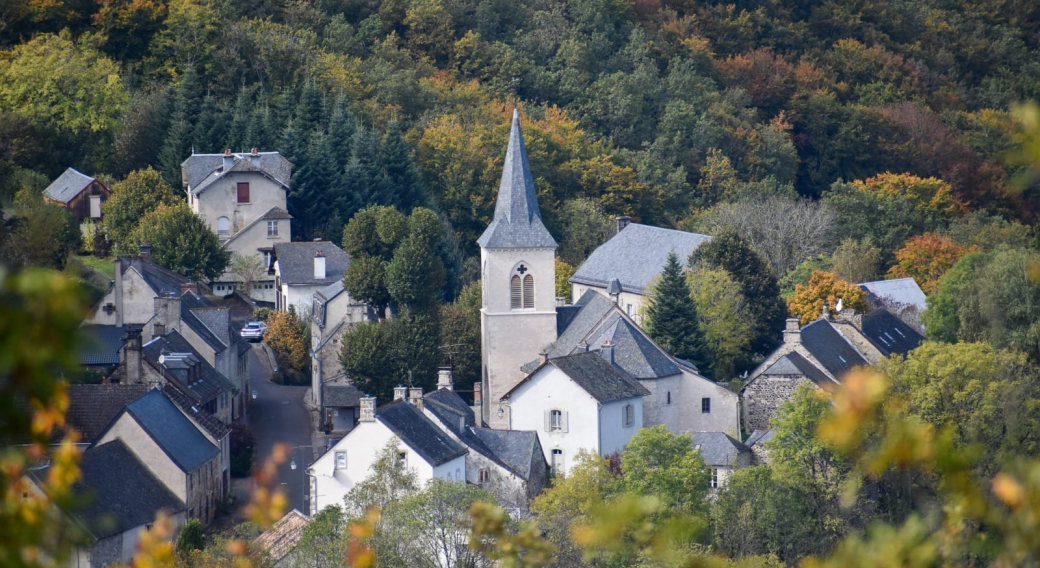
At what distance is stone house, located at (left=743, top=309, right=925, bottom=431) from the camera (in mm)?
52031

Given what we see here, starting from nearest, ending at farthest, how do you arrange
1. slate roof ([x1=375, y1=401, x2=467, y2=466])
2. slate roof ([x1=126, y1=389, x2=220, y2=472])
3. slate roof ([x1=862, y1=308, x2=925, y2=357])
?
slate roof ([x1=126, y1=389, x2=220, y2=472]), slate roof ([x1=375, y1=401, x2=467, y2=466]), slate roof ([x1=862, y1=308, x2=925, y2=357])

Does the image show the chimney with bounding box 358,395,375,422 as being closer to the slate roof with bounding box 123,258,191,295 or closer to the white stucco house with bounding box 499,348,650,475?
the white stucco house with bounding box 499,348,650,475

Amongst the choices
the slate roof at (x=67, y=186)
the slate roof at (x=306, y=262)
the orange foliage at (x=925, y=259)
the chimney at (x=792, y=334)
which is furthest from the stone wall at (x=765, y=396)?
the slate roof at (x=67, y=186)

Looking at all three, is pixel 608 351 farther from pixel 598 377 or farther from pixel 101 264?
pixel 101 264

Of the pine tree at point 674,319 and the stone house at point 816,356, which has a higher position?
the pine tree at point 674,319

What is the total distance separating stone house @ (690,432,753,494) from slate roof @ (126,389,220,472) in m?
14.3

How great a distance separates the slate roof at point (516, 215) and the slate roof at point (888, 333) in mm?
13520

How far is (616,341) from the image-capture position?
2064 inches

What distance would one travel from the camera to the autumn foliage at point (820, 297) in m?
65.6

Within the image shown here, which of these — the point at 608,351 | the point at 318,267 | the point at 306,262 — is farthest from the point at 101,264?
the point at 608,351

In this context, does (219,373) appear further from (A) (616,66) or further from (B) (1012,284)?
(A) (616,66)

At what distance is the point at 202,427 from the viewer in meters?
44.6

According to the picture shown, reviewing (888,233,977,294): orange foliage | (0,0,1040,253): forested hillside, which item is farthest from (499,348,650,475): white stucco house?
(888,233,977,294): orange foliage

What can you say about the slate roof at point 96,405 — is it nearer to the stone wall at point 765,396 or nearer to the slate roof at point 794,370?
the stone wall at point 765,396
